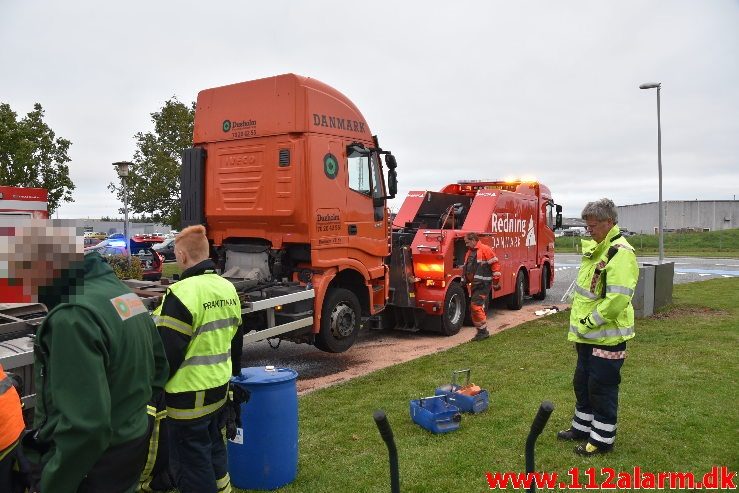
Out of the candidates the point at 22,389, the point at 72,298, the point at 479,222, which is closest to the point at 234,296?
the point at 72,298

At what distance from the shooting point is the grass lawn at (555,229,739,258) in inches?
1547

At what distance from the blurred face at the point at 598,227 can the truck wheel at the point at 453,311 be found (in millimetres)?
5887

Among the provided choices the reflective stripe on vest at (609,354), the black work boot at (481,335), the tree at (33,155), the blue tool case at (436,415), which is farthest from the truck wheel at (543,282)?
the tree at (33,155)

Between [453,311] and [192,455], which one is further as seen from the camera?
[453,311]

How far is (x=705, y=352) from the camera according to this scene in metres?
8.09

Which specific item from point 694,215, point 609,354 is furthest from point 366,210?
point 694,215

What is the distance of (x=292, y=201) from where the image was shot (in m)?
7.52

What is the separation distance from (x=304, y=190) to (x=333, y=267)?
117 cm

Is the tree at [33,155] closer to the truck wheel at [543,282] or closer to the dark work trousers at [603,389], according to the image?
the truck wheel at [543,282]

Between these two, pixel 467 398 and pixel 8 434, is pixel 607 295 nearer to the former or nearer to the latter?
pixel 467 398

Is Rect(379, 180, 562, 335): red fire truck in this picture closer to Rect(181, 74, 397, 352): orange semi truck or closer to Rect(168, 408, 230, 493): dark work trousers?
Rect(181, 74, 397, 352): orange semi truck

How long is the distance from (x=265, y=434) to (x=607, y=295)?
2736mm

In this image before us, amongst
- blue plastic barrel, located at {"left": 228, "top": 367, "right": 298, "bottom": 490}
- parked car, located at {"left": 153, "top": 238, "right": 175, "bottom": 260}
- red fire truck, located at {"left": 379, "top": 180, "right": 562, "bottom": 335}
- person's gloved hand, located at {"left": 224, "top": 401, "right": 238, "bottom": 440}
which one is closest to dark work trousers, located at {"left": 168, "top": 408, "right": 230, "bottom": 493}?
person's gloved hand, located at {"left": 224, "top": 401, "right": 238, "bottom": 440}

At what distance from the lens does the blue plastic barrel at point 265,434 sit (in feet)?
13.5
